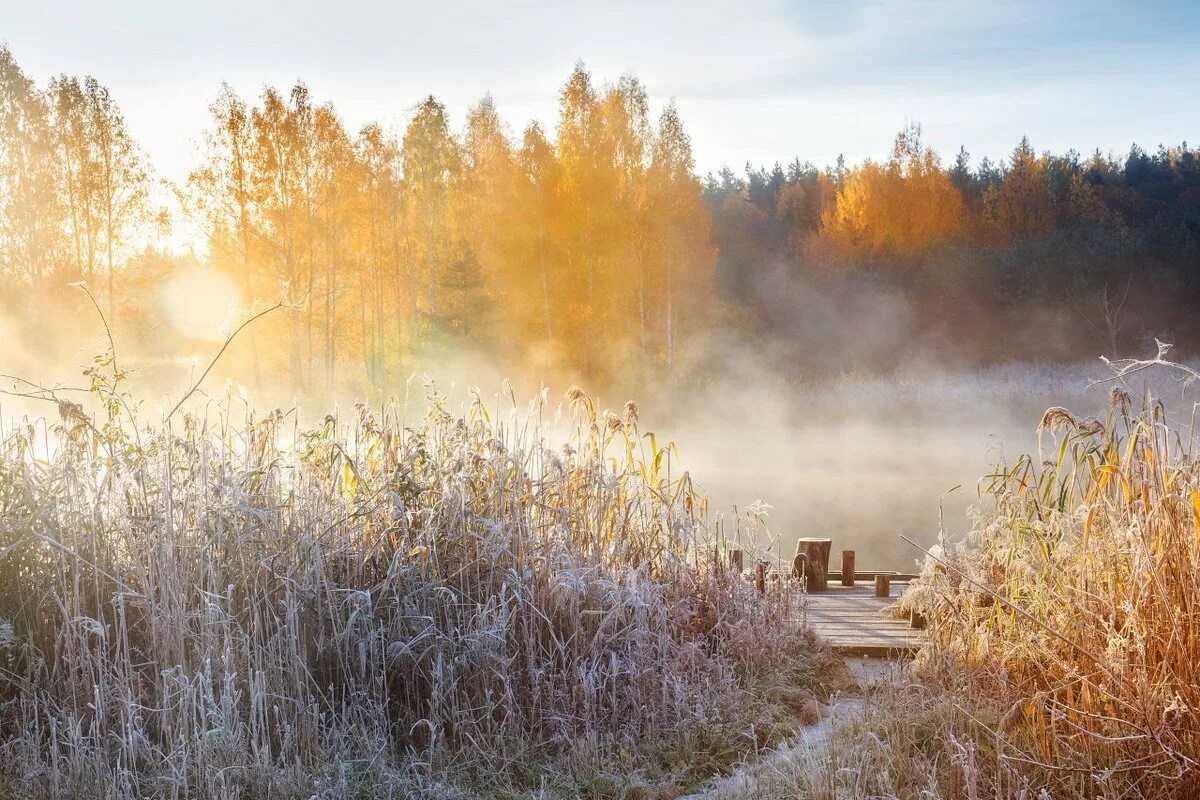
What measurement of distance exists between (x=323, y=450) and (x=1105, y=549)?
389 centimetres

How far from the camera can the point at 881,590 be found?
7.86m

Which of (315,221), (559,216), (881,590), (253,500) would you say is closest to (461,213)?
(559,216)

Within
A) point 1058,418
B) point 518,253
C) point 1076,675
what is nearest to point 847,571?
point 1058,418

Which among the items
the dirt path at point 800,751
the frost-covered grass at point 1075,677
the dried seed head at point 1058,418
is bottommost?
the dirt path at point 800,751

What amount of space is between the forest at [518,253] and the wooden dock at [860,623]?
1499 centimetres

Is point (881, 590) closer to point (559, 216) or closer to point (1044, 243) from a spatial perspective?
point (559, 216)

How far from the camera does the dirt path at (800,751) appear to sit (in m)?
3.96

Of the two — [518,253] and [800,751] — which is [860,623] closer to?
[800,751]

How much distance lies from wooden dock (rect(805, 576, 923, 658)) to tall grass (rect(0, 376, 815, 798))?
980mm

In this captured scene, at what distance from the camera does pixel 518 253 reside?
1026 inches

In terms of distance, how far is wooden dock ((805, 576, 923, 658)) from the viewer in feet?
19.8

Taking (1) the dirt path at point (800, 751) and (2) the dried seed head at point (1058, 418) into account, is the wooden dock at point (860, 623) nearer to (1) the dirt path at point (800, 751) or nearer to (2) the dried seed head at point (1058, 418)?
(1) the dirt path at point (800, 751)

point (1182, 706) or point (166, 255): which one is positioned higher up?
point (166, 255)

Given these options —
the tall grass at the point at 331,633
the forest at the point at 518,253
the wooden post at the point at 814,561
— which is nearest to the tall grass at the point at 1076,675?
the tall grass at the point at 331,633
